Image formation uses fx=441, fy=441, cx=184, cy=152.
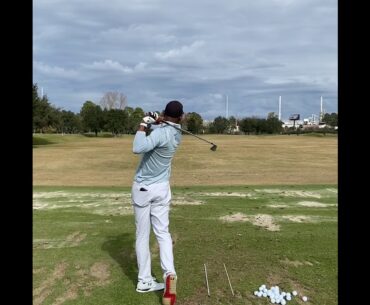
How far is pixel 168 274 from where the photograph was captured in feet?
16.3

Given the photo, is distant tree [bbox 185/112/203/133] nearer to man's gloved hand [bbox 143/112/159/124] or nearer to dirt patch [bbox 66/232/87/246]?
man's gloved hand [bbox 143/112/159/124]

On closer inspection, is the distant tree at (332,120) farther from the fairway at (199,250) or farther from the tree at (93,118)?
the tree at (93,118)

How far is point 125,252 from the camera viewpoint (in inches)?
284

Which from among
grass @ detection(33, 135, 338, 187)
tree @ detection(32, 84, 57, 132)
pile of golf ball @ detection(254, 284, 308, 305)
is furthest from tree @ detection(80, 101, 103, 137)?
pile of golf ball @ detection(254, 284, 308, 305)

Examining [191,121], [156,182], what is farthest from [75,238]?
[191,121]

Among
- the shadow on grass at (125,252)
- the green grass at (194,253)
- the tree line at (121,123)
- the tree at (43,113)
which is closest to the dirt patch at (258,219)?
the green grass at (194,253)

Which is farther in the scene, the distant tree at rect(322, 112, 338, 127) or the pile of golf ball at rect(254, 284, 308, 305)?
the pile of golf ball at rect(254, 284, 308, 305)

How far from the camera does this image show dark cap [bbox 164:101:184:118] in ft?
16.8

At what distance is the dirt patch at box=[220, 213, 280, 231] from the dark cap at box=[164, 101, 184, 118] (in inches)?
181

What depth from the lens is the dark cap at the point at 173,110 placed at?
5.11 m

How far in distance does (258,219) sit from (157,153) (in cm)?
536

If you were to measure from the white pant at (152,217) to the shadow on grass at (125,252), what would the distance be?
1.54 feet
